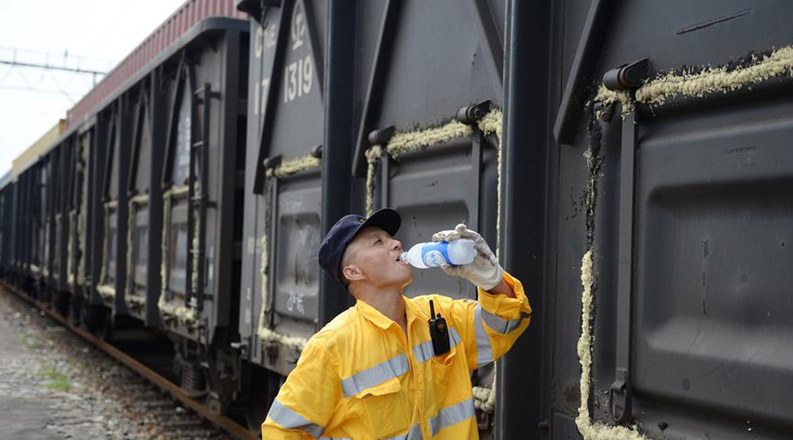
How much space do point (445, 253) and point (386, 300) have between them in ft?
0.93

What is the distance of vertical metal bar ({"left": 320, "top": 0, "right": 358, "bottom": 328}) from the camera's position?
429 cm

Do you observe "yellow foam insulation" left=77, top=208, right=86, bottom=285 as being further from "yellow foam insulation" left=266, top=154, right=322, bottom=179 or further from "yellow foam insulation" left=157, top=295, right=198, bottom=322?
"yellow foam insulation" left=266, top=154, right=322, bottom=179

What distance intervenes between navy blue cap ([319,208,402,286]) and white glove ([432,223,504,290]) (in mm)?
262

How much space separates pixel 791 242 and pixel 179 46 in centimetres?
653

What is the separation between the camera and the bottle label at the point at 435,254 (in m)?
2.29

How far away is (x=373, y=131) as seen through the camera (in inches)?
162

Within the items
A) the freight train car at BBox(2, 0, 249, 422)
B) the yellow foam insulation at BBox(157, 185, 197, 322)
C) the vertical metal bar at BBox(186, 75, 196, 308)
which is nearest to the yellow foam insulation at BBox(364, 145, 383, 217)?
the freight train car at BBox(2, 0, 249, 422)

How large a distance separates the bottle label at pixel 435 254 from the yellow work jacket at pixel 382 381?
0.22m

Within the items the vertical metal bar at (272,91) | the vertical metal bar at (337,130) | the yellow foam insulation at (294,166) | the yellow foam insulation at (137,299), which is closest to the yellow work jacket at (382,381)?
the vertical metal bar at (337,130)

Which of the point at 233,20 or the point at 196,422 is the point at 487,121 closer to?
the point at 233,20

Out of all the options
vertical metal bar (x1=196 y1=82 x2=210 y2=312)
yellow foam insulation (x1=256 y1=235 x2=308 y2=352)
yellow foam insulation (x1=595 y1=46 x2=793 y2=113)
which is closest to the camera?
yellow foam insulation (x1=595 y1=46 x2=793 y2=113)

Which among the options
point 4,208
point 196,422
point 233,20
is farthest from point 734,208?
point 4,208

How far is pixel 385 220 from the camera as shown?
2557 mm

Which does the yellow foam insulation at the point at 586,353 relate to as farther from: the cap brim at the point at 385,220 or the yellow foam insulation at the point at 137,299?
the yellow foam insulation at the point at 137,299
